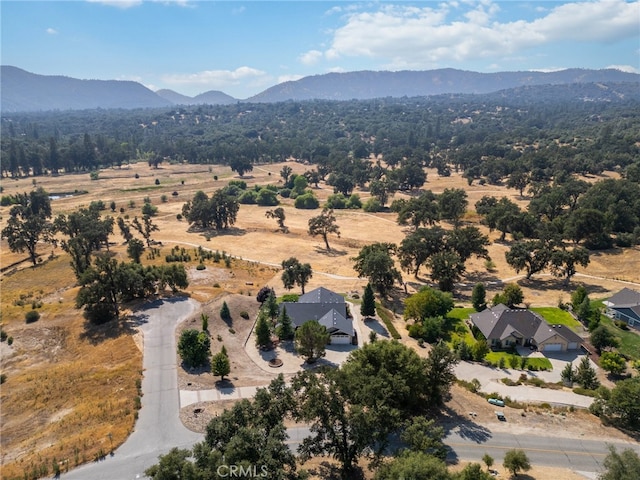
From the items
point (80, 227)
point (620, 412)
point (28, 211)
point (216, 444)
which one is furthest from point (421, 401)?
point (28, 211)

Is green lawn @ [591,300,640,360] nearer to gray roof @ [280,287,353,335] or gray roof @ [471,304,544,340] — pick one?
gray roof @ [471,304,544,340]

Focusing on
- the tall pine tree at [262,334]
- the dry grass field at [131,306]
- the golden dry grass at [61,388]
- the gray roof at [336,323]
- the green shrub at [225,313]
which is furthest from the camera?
the green shrub at [225,313]

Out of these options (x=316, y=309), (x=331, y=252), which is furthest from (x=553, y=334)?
(x=331, y=252)

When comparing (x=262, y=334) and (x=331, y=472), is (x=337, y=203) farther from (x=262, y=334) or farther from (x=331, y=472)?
(x=331, y=472)

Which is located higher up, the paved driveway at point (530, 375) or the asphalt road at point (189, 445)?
the asphalt road at point (189, 445)

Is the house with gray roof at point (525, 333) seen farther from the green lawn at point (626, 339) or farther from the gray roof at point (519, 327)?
the green lawn at point (626, 339)

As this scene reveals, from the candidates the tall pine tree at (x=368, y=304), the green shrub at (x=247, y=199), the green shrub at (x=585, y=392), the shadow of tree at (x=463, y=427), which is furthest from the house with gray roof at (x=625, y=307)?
the green shrub at (x=247, y=199)
